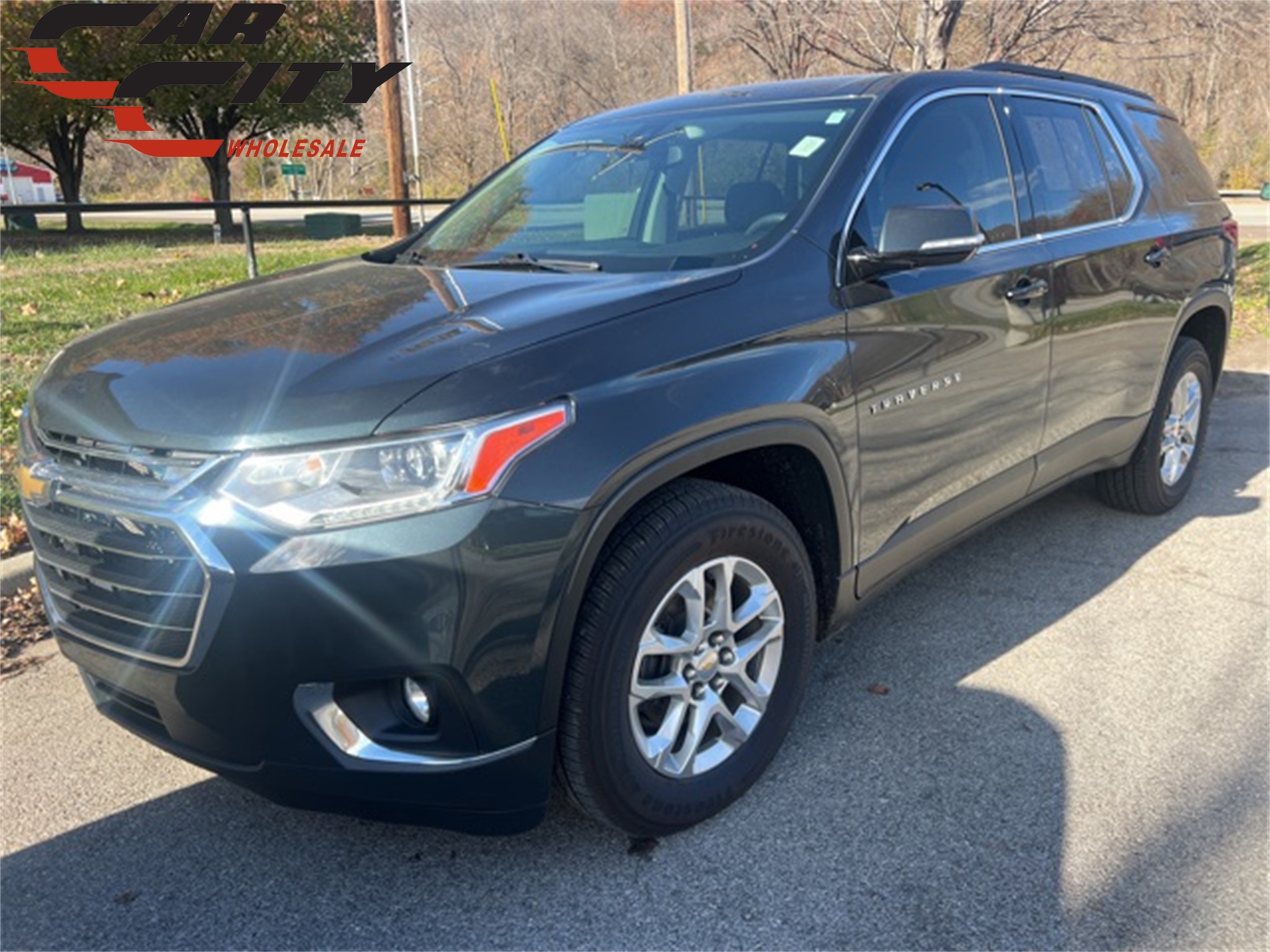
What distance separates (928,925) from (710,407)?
4.11 ft

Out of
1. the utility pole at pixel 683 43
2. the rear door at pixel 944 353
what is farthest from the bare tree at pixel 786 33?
the rear door at pixel 944 353

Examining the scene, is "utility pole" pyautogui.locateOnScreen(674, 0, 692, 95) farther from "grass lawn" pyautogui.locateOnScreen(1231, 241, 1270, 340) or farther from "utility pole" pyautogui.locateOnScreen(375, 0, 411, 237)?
"grass lawn" pyautogui.locateOnScreen(1231, 241, 1270, 340)

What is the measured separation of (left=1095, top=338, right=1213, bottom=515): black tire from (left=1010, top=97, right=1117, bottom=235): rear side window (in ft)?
3.03

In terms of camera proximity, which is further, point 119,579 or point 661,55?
point 661,55

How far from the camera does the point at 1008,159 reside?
3.80 m

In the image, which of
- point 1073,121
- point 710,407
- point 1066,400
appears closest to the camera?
point 710,407

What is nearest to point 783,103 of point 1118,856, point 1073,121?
point 1073,121

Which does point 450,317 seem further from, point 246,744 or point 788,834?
point 788,834

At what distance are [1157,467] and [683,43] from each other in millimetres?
9601

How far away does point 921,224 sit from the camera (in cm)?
299

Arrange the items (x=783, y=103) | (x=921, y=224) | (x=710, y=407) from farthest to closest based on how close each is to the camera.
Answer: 1. (x=783, y=103)
2. (x=921, y=224)
3. (x=710, y=407)

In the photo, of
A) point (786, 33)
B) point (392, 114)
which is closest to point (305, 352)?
point (786, 33)

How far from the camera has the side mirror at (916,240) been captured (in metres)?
2.99

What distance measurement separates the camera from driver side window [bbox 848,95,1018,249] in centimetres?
323
